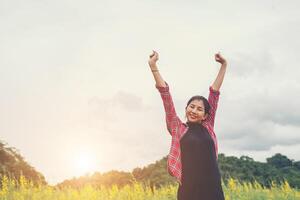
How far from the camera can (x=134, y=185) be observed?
11.2 meters

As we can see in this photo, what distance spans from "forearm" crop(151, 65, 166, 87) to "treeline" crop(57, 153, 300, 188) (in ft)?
48.9

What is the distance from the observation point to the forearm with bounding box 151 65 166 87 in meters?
4.58

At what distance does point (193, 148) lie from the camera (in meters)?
4.27

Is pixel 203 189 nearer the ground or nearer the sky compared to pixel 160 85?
nearer the ground

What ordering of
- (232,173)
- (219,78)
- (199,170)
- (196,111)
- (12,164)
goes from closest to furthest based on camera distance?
(199,170) → (196,111) → (219,78) → (12,164) → (232,173)

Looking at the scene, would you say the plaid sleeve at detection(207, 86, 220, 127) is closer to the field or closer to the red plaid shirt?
the red plaid shirt

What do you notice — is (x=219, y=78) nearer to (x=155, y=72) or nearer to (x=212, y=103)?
(x=212, y=103)

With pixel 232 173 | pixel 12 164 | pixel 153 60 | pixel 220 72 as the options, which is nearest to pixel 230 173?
pixel 232 173

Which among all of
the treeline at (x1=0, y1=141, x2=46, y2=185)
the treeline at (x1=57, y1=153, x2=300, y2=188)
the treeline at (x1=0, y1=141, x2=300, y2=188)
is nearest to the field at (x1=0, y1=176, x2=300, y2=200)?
the treeline at (x1=0, y1=141, x2=46, y2=185)

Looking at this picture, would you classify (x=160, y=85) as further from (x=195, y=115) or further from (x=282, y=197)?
(x=282, y=197)

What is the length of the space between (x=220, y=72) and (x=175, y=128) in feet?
3.04

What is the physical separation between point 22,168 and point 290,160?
1934cm

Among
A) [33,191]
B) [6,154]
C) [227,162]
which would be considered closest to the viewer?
[33,191]

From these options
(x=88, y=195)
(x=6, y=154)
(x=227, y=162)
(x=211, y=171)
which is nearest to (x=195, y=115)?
(x=211, y=171)
